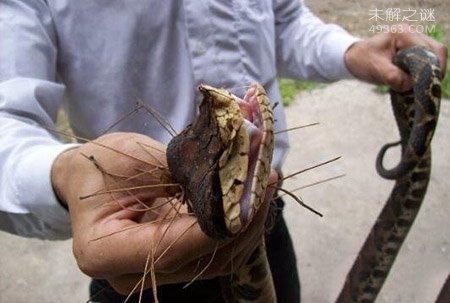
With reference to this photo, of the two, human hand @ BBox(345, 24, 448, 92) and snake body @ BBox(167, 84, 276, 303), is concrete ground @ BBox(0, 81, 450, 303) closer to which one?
human hand @ BBox(345, 24, 448, 92)

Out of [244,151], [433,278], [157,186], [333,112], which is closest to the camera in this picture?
[244,151]

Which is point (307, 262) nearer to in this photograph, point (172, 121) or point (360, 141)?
point (360, 141)

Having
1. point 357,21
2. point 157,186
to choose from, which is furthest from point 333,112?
point 157,186

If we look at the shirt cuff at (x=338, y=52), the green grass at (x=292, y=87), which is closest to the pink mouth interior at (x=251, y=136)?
the shirt cuff at (x=338, y=52)

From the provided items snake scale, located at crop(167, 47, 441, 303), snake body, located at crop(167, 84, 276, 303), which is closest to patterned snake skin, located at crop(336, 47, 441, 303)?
snake scale, located at crop(167, 47, 441, 303)

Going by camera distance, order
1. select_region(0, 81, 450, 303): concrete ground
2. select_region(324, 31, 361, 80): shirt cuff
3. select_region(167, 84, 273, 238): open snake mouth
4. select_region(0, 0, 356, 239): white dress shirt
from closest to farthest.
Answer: select_region(167, 84, 273, 238): open snake mouth → select_region(0, 0, 356, 239): white dress shirt → select_region(324, 31, 361, 80): shirt cuff → select_region(0, 81, 450, 303): concrete ground

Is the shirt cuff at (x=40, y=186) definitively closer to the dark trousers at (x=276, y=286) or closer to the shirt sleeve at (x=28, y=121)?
the shirt sleeve at (x=28, y=121)
